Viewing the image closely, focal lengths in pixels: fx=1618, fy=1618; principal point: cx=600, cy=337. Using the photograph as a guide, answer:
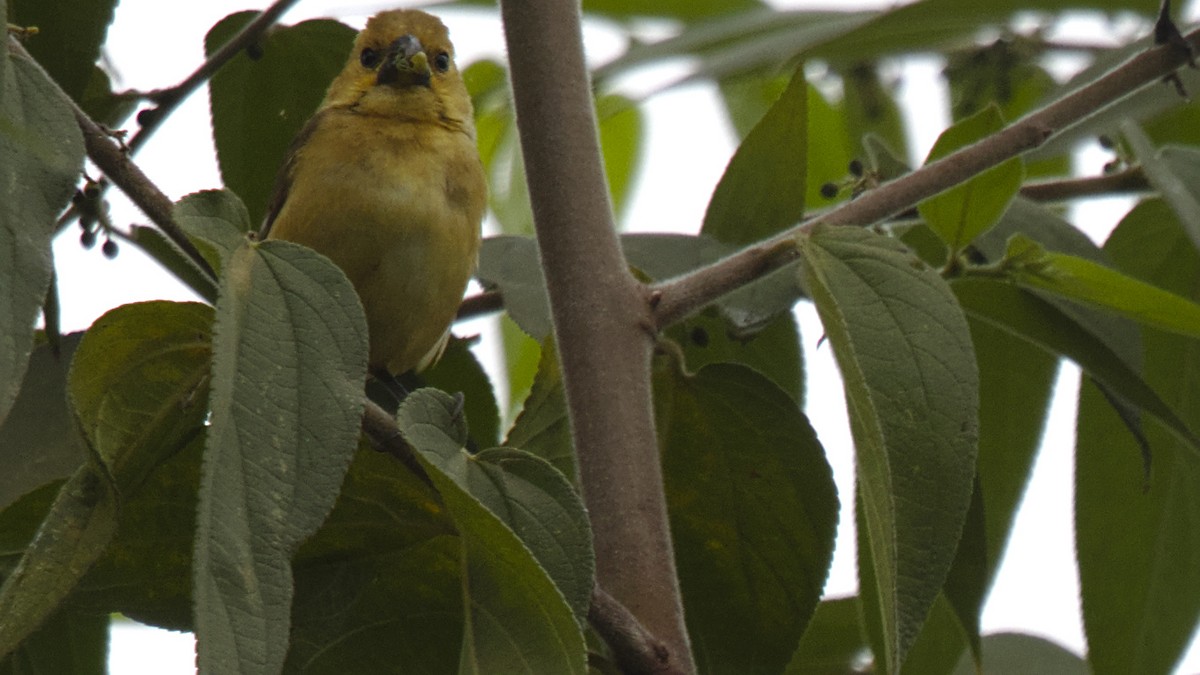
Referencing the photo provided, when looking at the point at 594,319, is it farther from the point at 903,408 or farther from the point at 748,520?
the point at 903,408

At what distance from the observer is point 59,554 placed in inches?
44.0

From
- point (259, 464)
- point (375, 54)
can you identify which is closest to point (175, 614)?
point (259, 464)

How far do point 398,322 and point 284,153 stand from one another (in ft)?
1.40

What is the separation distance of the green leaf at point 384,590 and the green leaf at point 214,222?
0.26 metres

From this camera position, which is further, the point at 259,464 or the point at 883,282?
the point at 883,282

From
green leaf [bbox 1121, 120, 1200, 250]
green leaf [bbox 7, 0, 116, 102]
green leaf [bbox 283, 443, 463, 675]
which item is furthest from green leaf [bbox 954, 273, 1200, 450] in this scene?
green leaf [bbox 7, 0, 116, 102]

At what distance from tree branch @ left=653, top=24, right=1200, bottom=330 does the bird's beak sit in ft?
4.10

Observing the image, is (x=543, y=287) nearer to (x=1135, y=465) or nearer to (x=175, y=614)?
(x=175, y=614)

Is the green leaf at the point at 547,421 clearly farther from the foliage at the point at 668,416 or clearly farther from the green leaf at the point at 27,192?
the green leaf at the point at 27,192

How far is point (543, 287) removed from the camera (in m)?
1.79

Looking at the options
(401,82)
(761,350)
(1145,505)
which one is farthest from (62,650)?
(401,82)

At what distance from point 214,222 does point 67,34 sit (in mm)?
462

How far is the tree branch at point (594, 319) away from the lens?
1.40 meters

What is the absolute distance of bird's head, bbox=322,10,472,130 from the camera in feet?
8.62
